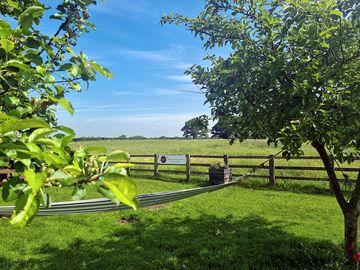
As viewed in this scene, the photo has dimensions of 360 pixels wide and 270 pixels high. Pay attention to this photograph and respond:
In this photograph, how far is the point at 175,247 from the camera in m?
6.16

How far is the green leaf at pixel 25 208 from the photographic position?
71 cm

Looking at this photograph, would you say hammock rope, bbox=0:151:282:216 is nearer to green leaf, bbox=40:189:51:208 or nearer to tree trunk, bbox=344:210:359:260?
tree trunk, bbox=344:210:359:260

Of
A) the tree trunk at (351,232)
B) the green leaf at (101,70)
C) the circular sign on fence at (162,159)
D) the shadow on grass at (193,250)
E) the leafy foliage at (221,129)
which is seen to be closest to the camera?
the green leaf at (101,70)

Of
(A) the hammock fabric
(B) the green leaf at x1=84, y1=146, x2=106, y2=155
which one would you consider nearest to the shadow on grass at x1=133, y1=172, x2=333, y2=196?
(A) the hammock fabric

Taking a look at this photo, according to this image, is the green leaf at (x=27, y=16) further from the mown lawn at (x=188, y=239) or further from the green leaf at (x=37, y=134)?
the mown lawn at (x=188, y=239)

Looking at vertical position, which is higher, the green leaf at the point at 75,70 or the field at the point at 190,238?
the green leaf at the point at 75,70

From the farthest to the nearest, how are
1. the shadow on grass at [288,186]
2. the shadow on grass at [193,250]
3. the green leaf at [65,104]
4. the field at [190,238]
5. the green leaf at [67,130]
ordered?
1. the shadow on grass at [288,186]
2. the field at [190,238]
3. the shadow on grass at [193,250]
4. the green leaf at [65,104]
5. the green leaf at [67,130]

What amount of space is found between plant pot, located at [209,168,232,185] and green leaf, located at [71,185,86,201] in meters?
13.0

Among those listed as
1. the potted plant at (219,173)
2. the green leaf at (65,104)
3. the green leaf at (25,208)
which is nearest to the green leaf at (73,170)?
the green leaf at (25,208)

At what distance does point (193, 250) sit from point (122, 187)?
5.63 metres

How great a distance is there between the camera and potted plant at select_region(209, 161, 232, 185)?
13680 millimetres

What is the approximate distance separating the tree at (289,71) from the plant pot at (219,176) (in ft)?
31.0

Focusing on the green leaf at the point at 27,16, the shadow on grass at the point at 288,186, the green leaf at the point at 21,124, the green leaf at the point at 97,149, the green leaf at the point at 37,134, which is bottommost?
the shadow on grass at the point at 288,186

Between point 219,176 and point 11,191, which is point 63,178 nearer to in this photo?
point 11,191
